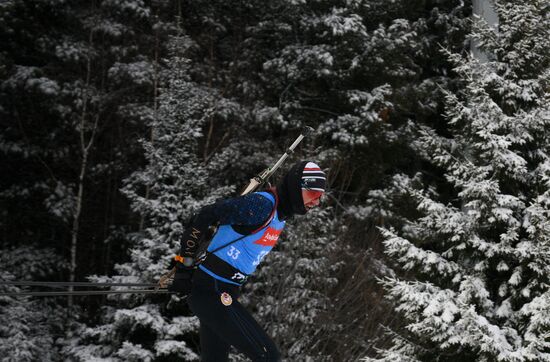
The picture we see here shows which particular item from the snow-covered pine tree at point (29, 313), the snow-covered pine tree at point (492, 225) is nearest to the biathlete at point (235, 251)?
the snow-covered pine tree at point (492, 225)

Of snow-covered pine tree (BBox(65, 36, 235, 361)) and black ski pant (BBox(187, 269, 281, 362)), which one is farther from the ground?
black ski pant (BBox(187, 269, 281, 362))

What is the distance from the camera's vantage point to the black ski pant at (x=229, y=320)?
14.7 feet

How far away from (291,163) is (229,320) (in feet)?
29.2

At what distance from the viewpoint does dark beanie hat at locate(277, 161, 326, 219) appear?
14.9ft

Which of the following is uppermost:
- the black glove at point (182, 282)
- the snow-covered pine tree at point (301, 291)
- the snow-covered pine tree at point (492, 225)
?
the black glove at point (182, 282)

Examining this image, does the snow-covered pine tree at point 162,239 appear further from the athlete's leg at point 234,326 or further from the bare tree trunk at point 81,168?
the athlete's leg at point 234,326

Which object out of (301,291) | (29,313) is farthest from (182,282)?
(29,313)

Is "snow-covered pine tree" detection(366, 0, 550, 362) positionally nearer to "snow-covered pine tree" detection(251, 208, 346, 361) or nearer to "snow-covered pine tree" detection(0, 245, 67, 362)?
"snow-covered pine tree" detection(251, 208, 346, 361)

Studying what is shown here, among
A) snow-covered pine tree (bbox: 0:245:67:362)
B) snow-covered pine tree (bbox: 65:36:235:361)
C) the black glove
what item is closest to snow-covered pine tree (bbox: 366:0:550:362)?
the black glove

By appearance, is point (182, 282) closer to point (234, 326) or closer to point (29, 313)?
point (234, 326)

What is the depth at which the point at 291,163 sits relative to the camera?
13.3 metres

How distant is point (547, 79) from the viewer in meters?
7.99

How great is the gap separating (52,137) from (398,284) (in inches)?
427

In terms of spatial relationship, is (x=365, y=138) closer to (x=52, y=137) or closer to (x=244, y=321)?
(x=52, y=137)
